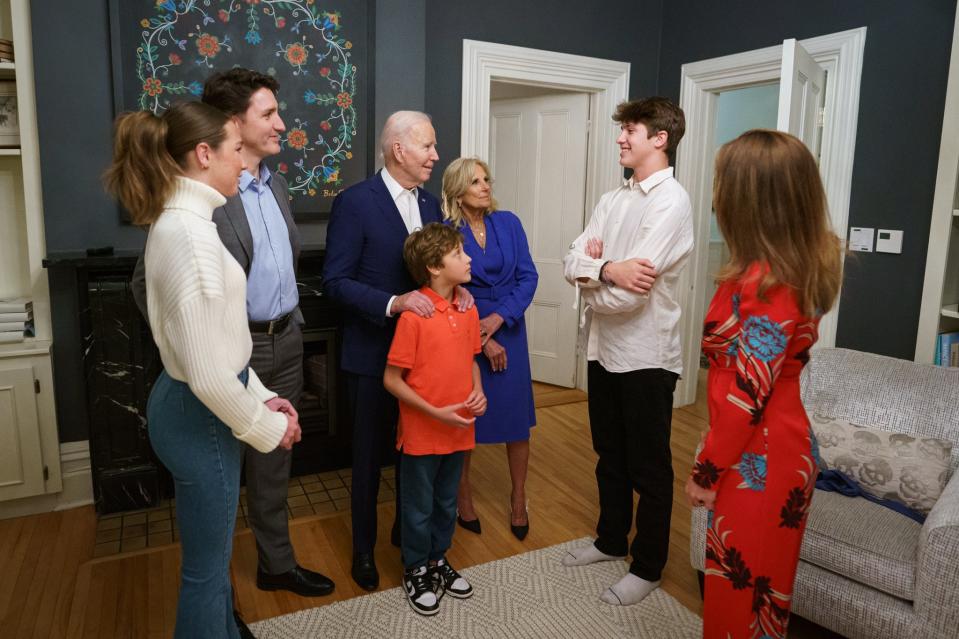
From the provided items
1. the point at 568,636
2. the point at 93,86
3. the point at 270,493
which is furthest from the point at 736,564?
the point at 93,86

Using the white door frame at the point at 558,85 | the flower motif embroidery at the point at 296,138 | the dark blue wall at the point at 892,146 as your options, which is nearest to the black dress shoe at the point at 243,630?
the flower motif embroidery at the point at 296,138

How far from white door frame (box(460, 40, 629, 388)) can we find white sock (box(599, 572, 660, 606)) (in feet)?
8.33

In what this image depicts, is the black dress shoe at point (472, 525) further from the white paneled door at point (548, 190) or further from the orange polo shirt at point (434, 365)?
the white paneled door at point (548, 190)

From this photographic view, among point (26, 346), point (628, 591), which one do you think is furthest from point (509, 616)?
point (26, 346)

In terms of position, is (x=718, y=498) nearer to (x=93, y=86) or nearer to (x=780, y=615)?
(x=780, y=615)

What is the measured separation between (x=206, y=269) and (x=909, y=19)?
3399 millimetres

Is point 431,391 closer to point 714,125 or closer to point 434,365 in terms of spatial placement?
point 434,365

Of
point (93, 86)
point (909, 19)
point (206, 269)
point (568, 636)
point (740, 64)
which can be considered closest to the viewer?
point (206, 269)

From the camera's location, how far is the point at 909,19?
10.8 feet

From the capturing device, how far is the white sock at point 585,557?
8.68 feet

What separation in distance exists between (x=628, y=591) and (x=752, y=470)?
3.43ft

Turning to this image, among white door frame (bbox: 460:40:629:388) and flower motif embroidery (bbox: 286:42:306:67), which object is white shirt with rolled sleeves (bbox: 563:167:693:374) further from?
white door frame (bbox: 460:40:629:388)

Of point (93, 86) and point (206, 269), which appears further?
point (93, 86)

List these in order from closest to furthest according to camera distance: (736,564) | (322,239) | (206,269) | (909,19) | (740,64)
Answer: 1. (206,269)
2. (736,564)
3. (909,19)
4. (322,239)
5. (740,64)
